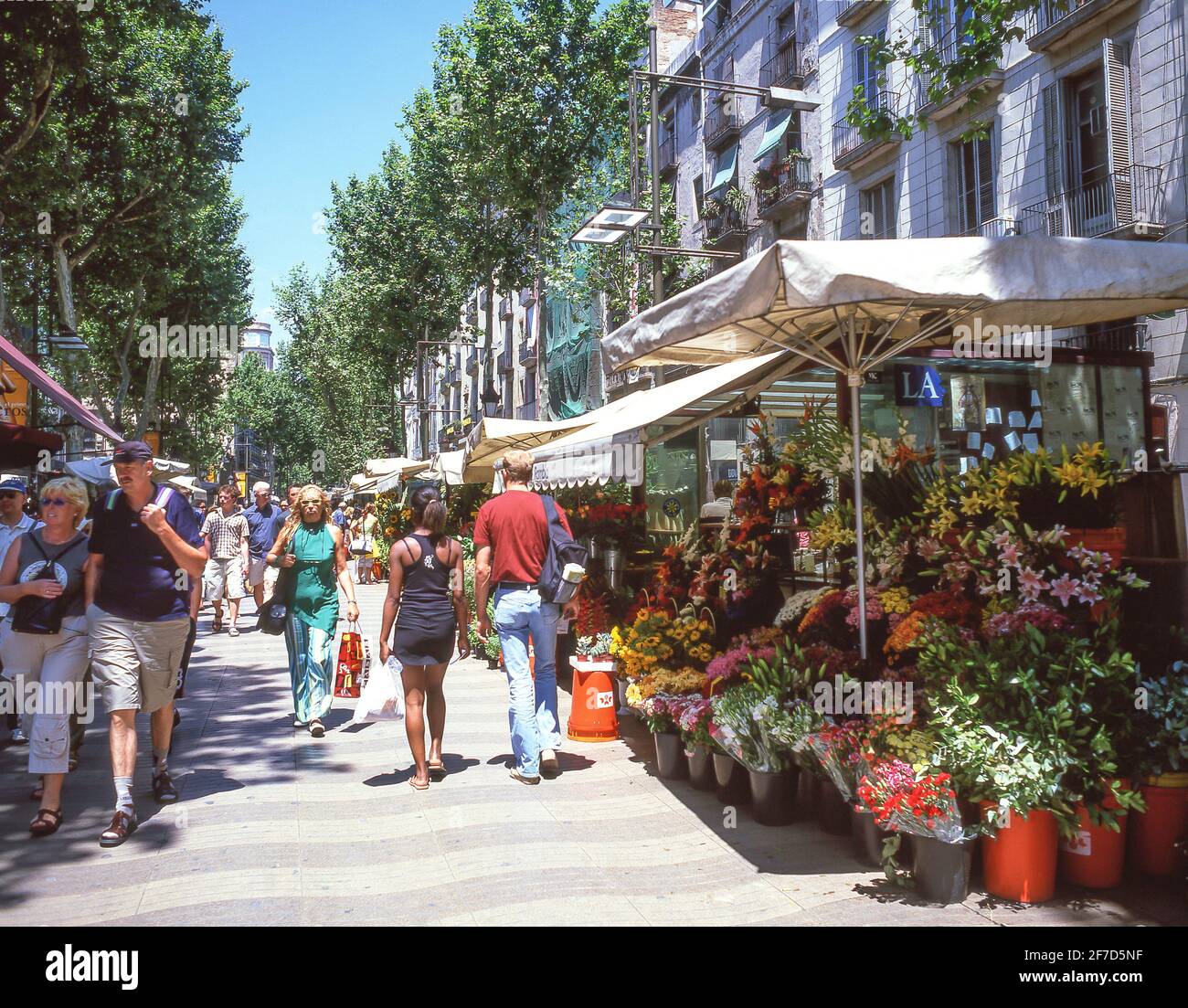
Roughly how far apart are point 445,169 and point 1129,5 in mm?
19829

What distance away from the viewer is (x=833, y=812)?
17.0 ft

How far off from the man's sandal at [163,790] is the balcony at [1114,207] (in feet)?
44.1

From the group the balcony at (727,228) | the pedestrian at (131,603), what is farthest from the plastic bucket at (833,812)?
the balcony at (727,228)

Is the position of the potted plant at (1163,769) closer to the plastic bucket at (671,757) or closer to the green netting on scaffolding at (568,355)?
the plastic bucket at (671,757)

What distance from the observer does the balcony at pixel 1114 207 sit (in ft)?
49.1

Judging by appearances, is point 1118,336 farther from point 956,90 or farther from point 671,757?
point 671,757

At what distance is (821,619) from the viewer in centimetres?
565

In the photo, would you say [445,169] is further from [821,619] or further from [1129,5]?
[821,619]

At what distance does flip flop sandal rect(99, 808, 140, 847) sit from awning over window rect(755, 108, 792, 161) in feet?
76.7
